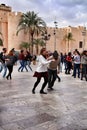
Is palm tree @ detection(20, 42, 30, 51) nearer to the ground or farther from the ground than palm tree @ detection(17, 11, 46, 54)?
nearer to the ground

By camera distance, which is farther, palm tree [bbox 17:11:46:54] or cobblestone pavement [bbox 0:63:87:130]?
palm tree [bbox 17:11:46:54]

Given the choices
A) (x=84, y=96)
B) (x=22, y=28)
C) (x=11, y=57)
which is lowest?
(x=84, y=96)

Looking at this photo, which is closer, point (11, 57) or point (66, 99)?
point (66, 99)

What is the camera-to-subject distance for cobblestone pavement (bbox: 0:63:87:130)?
488cm

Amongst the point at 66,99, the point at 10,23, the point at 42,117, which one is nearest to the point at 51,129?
the point at 42,117

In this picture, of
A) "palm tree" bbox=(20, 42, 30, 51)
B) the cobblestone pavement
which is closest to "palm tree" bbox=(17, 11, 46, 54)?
"palm tree" bbox=(20, 42, 30, 51)

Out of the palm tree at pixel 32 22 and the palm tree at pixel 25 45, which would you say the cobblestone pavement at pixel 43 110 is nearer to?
the palm tree at pixel 32 22

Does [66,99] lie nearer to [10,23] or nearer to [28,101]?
[28,101]

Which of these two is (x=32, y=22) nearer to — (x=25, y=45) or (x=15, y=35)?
(x=25, y=45)

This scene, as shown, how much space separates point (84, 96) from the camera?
790cm

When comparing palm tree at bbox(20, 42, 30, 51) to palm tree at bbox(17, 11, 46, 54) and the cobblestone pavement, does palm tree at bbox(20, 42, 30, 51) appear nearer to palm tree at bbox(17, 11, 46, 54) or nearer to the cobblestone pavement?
palm tree at bbox(17, 11, 46, 54)

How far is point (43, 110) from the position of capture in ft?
19.7

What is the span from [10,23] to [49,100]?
1454 inches

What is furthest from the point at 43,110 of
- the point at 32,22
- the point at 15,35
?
the point at 15,35
